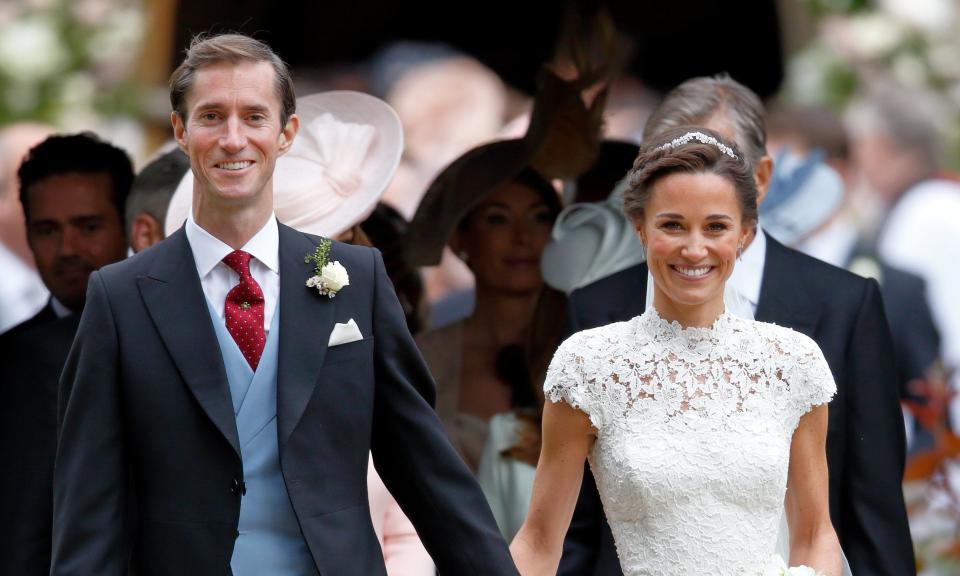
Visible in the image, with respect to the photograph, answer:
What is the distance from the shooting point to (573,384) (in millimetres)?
4328

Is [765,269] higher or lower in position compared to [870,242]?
lower

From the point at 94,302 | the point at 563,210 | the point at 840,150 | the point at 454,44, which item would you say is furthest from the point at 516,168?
the point at 840,150

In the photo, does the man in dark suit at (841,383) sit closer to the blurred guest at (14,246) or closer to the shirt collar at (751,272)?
the shirt collar at (751,272)

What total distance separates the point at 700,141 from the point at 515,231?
2.58 metres

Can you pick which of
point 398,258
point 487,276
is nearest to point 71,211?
point 398,258

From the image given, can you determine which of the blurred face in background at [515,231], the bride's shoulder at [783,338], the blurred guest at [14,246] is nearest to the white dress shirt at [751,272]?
the bride's shoulder at [783,338]

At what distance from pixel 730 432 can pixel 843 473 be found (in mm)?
701

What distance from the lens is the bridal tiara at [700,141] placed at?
14.2 ft

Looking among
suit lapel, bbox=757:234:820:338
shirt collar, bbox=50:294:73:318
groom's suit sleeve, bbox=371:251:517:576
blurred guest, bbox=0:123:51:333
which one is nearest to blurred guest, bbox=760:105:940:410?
suit lapel, bbox=757:234:820:338

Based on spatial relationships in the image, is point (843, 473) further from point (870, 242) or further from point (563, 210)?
point (870, 242)

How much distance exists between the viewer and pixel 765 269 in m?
4.99

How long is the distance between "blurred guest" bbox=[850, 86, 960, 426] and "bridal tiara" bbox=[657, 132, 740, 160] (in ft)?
15.5

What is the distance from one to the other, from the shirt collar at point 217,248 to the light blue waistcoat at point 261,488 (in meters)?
0.18

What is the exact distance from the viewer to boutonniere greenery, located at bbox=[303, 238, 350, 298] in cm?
406
